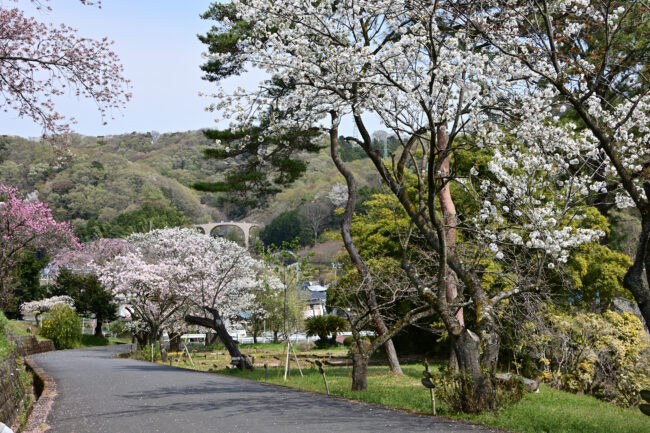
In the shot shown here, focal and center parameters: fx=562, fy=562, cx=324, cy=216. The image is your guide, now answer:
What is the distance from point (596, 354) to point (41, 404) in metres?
12.7

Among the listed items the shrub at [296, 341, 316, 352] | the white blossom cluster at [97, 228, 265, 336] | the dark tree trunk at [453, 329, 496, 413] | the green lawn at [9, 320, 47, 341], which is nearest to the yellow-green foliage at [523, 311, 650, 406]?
the dark tree trunk at [453, 329, 496, 413]

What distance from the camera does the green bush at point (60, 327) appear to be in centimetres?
3272

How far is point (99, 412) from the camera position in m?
9.20

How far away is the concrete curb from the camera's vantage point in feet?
26.2

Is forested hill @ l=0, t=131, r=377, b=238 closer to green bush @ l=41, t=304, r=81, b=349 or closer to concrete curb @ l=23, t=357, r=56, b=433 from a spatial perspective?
green bush @ l=41, t=304, r=81, b=349

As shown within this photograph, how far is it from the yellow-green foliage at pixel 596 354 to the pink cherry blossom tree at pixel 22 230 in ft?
73.1

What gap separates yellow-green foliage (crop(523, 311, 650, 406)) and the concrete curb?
421 inches

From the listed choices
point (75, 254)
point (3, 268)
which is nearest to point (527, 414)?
point (3, 268)

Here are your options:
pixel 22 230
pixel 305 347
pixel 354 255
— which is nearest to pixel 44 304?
pixel 22 230

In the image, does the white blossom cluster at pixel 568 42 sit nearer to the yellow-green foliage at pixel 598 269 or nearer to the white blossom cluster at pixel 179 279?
the yellow-green foliage at pixel 598 269

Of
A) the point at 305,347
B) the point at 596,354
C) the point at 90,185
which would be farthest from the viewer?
the point at 90,185

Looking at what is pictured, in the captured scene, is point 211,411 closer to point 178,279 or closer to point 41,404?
point 41,404

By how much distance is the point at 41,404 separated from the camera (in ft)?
33.1

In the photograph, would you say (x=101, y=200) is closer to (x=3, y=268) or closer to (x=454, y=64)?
(x=3, y=268)
